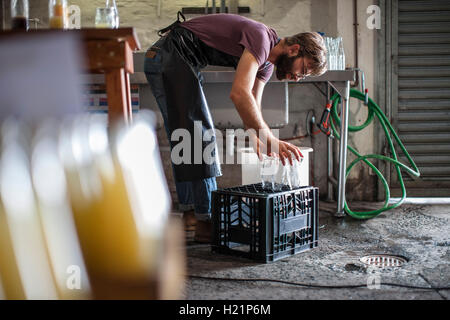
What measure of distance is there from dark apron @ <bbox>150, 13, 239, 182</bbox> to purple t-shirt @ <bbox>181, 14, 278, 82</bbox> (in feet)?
0.22

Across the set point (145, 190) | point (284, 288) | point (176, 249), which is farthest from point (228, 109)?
point (145, 190)

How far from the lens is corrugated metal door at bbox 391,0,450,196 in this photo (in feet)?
13.6

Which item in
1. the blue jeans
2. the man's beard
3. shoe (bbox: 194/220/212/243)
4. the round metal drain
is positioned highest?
the man's beard

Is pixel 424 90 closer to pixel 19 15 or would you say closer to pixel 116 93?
pixel 116 93

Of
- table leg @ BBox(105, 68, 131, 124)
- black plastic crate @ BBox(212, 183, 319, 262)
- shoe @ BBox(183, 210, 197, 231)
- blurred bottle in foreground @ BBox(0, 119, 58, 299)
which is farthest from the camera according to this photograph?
shoe @ BBox(183, 210, 197, 231)

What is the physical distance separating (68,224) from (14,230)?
11 cm

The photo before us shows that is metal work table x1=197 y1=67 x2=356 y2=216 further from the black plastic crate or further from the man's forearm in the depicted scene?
the man's forearm

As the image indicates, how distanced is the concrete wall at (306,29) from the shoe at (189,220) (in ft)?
4.28

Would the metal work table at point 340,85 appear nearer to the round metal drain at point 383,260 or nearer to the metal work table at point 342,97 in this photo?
the metal work table at point 342,97

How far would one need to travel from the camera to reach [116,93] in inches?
66.2

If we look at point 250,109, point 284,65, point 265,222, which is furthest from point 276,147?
point 284,65

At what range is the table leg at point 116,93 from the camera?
168 centimetres


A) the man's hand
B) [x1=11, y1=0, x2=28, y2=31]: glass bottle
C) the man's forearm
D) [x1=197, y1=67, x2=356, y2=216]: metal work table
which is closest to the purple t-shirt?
the man's forearm

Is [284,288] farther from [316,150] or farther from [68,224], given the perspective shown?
[316,150]
